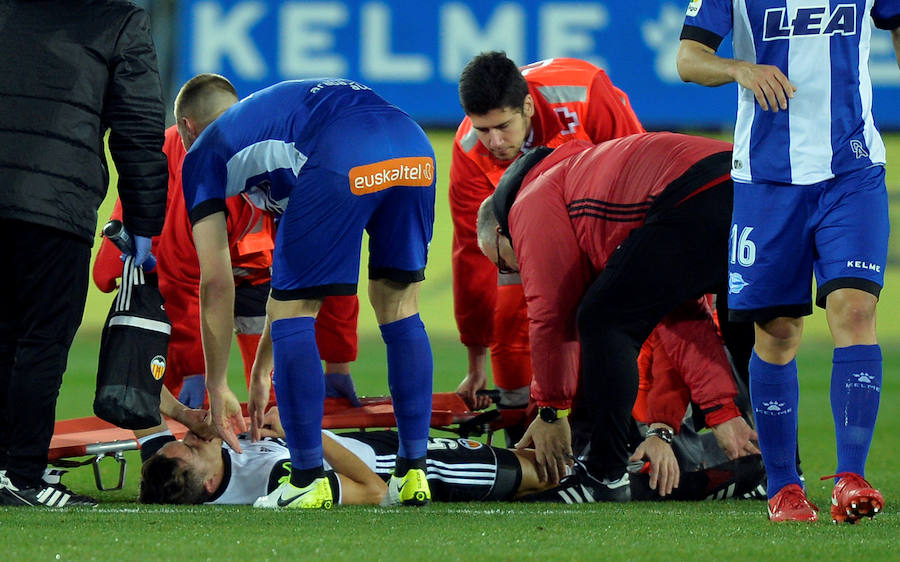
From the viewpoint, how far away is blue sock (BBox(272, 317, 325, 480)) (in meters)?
4.04

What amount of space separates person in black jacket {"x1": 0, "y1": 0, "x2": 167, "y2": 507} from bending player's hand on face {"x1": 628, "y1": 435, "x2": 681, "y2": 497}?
6.23 ft

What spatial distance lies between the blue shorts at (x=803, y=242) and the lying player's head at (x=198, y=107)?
2.19 meters

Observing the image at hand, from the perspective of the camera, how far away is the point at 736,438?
4.71 m

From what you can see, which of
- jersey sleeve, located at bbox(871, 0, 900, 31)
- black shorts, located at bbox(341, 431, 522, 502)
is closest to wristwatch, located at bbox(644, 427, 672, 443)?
black shorts, located at bbox(341, 431, 522, 502)

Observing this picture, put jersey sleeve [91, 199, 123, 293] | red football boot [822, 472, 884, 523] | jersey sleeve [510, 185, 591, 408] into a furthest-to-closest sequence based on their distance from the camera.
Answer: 1. jersey sleeve [91, 199, 123, 293]
2. jersey sleeve [510, 185, 591, 408]
3. red football boot [822, 472, 884, 523]

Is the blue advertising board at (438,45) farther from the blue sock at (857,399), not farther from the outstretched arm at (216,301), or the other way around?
the blue sock at (857,399)

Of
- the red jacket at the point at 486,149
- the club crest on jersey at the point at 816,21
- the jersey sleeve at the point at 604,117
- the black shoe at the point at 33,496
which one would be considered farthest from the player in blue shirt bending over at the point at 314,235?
the jersey sleeve at the point at 604,117

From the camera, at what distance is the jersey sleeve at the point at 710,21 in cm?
385

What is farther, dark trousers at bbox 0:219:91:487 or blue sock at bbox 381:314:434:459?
blue sock at bbox 381:314:434:459

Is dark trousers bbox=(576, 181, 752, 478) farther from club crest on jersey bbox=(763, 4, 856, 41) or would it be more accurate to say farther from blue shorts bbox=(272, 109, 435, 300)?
club crest on jersey bbox=(763, 4, 856, 41)

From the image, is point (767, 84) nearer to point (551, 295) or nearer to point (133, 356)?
point (551, 295)

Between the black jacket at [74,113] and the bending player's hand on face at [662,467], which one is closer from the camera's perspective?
the black jacket at [74,113]

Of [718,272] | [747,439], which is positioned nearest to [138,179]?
[718,272]

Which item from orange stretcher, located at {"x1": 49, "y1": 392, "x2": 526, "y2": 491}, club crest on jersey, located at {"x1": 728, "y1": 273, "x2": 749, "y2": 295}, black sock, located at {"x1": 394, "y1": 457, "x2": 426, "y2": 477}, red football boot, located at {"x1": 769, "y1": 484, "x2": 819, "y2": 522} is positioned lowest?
orange stretcher, located at {"x1": 49, "y1": 392, "x2": 526, "y2": 491}
